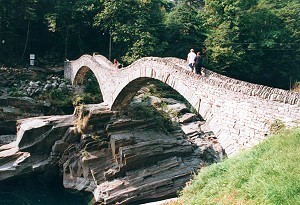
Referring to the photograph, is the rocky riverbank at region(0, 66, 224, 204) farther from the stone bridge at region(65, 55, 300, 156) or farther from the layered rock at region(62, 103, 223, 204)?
the stone bridge at region(65, 55, 300, 156)

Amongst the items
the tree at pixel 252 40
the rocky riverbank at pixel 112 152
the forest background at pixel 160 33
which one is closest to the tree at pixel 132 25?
the forest background at pixel 160 33

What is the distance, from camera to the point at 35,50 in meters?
37.7

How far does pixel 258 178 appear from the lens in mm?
7652

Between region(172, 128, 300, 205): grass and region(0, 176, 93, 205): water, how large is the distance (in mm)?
10403

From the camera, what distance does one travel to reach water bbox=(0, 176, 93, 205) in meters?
18.3

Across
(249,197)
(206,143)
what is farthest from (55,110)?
(249,197)

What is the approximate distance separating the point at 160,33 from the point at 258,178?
31630 mm

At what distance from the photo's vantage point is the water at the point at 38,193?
18281mm

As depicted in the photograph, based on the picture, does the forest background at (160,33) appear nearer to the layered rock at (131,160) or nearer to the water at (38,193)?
the layered rock at (131,160)

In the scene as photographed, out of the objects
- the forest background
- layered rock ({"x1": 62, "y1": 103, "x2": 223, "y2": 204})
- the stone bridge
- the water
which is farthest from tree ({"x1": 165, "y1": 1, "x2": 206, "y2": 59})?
the water

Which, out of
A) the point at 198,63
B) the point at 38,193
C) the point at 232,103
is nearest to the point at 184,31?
the point at 198,63

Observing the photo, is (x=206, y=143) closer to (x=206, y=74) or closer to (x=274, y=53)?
(x=206, y=74)

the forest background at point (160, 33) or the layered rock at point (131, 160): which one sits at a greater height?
the forest background at point (160, 33)

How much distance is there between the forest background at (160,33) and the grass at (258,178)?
920 inches
